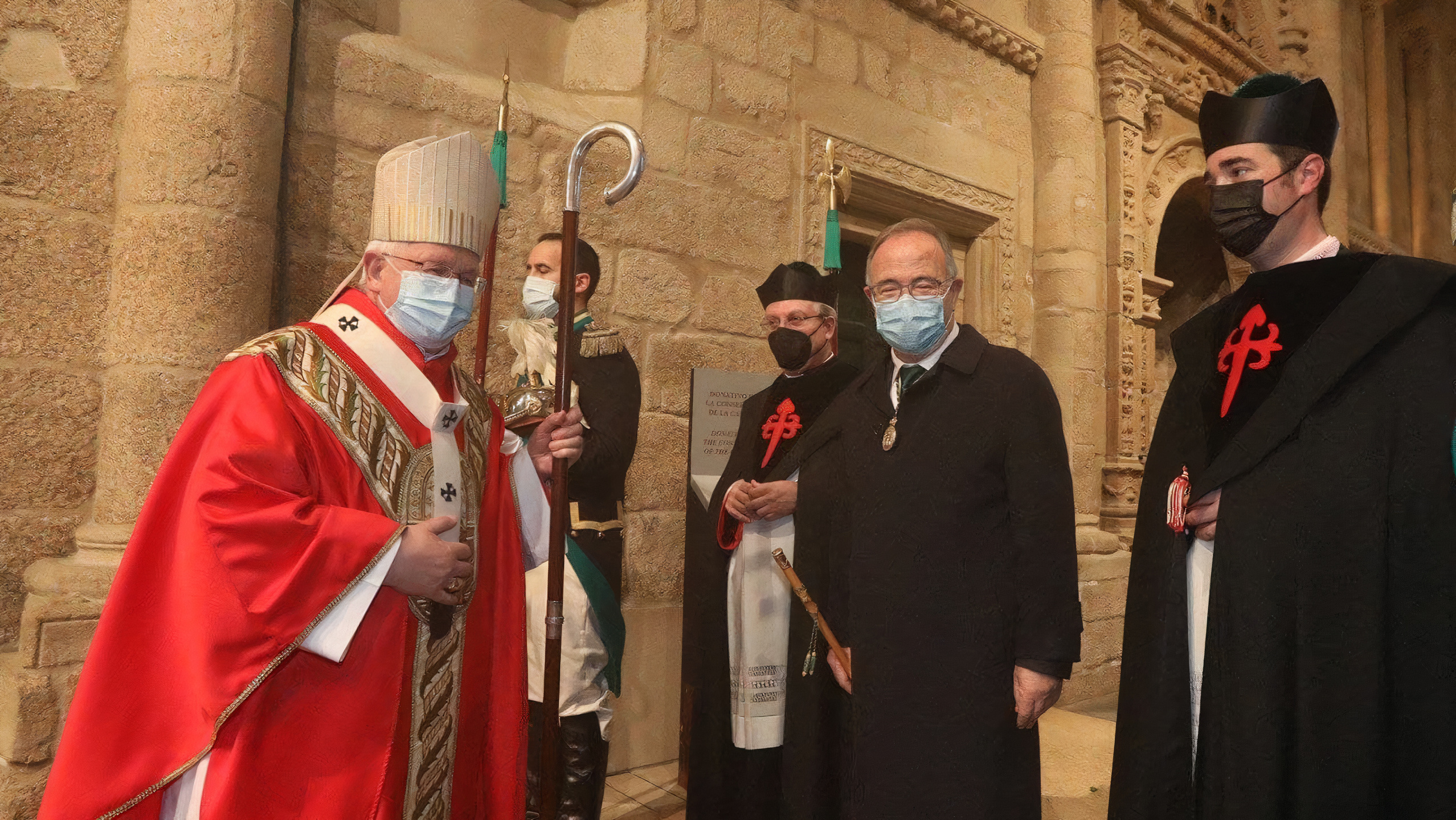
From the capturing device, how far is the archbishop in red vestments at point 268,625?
138 cm

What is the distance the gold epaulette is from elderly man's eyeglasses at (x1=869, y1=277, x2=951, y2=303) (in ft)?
3.59

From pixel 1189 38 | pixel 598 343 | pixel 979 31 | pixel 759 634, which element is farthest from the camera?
pixel 1189 38

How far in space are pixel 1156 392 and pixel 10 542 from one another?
25.8 feet

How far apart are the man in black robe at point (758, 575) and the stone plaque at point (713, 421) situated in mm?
515

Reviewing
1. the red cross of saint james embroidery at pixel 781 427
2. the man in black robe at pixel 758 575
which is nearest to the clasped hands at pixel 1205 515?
the man in black robe at pixel 758 575

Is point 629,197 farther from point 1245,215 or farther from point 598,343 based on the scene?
point 1245,215

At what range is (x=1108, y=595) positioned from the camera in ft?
18.4

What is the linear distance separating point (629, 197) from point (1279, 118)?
2.70 metres

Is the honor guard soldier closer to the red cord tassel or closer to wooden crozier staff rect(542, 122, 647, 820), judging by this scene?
wooden crozier staff rect(542, 122, 647, 820)

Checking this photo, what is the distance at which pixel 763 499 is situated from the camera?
2.53 metres

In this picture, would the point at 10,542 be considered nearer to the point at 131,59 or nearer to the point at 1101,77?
the point at 131,59

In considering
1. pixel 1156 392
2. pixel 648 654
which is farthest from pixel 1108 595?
pixel 648 654

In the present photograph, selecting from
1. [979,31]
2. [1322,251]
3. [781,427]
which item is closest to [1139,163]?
[979,31]

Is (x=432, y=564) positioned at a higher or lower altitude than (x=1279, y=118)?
lower
